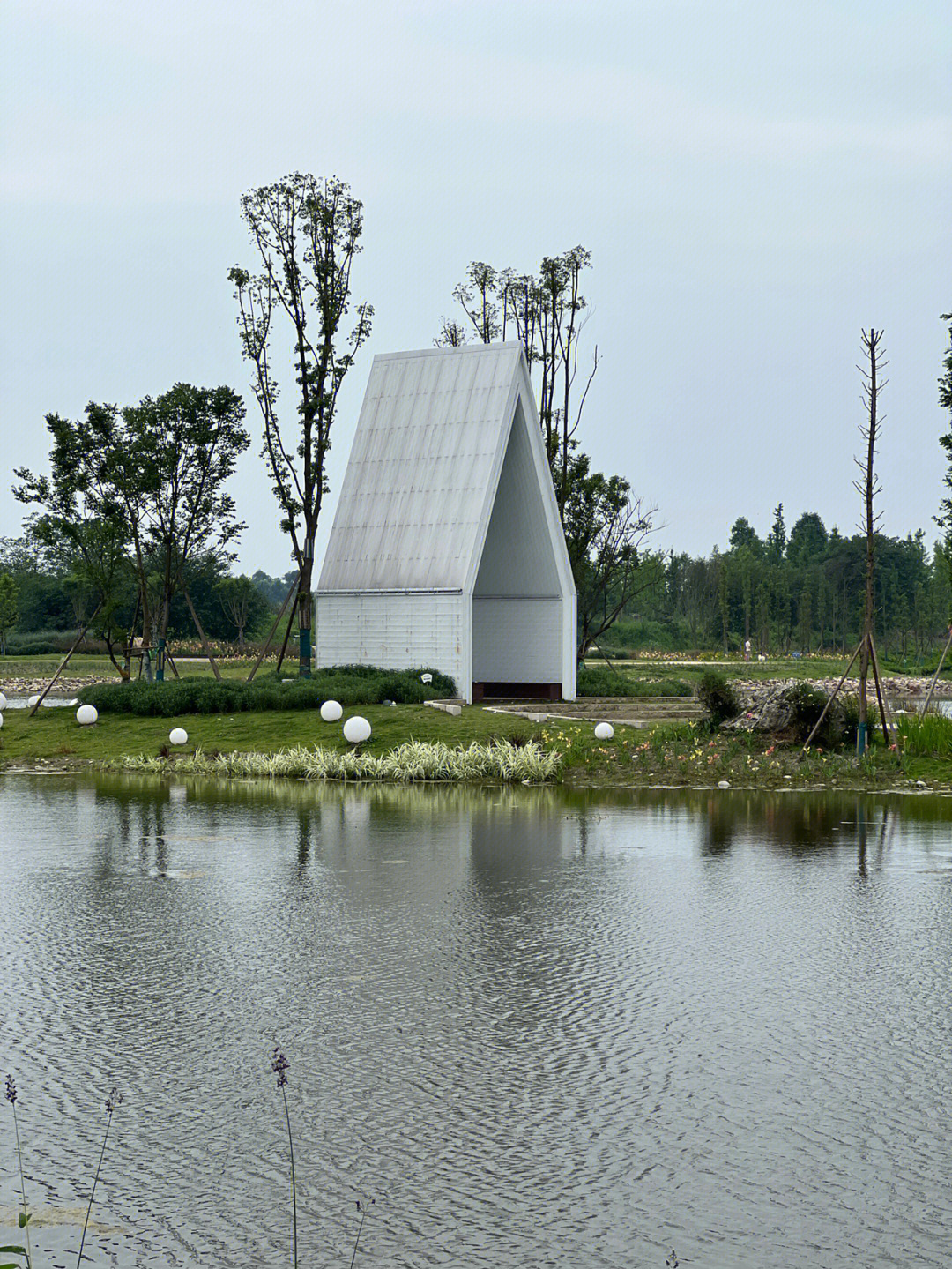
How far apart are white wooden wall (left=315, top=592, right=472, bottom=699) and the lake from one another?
17015 millimetres

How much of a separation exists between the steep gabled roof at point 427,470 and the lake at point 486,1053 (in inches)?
716

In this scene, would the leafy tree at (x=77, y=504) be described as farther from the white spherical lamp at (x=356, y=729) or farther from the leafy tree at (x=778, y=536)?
the leafy tree at (x=778, y=536)

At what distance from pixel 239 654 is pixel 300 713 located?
37.9 m

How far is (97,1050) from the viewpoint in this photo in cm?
626

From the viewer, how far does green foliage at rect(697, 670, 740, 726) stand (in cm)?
2138

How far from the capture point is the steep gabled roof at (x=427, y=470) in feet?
99.2

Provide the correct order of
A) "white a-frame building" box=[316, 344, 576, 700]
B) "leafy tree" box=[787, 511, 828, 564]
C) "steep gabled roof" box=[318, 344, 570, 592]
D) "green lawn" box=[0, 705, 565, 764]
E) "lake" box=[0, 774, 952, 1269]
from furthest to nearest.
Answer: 1. "leafy tree" box=[787, 511, 828, 564]
2. "steep gabled roof" box=[318, 344, 570, 592]
3. "white a-frame building" box=[316, 344, 576, 700]
4. "green lawn" box=[0, 705, 565, 764]
5. "lake" box=[0, 774, 952, 1269]

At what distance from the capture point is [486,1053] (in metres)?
6.19

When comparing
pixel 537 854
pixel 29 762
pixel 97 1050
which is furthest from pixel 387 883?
pixel 29 762

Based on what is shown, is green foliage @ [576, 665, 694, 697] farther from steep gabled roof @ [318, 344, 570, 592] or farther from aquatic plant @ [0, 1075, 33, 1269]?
aquatic plant @ [0, 1075, 33, 1269]

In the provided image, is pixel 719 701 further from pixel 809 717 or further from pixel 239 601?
pixel 239 601

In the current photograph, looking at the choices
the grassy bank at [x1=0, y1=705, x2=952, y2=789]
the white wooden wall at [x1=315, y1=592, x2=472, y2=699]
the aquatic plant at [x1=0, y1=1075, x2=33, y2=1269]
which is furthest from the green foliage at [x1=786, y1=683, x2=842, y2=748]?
the aquatic plant at [x1=0, y1=1075, x2=33, y2=1269]

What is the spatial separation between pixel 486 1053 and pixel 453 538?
79.5 ft

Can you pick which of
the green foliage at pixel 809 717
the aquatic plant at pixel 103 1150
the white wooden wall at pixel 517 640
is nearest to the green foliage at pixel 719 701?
the green foliage at pixel 809 717
